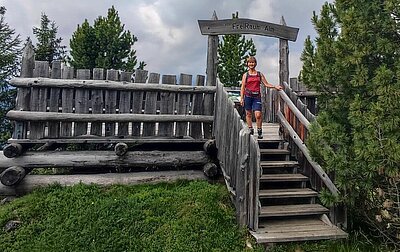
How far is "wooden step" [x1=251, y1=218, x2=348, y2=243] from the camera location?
4586mm

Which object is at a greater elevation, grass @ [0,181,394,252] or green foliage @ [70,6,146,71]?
green foliage @ [70,6,146,71]

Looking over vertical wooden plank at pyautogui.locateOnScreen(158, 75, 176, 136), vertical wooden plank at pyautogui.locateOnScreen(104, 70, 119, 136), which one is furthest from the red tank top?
vertical wooden plank at pyautogui.locateOnScreen(104, 70, 119, 136)

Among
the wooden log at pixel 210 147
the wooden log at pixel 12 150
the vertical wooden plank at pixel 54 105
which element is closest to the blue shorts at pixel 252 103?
the wooden log at pixel 210 147

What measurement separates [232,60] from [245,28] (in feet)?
45.2

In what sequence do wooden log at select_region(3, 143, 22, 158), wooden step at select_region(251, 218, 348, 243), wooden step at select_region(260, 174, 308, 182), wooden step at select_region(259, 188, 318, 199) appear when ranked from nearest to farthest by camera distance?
wooden step at select_region(251, 218, 348, 243) < wooden step at select_region(259, 188, 318, 199) < wooden step at select_region(260, 174, 308, 182) < wooden log at select_region(3, 143, 22, 158)

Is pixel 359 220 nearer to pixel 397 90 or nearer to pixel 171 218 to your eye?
pixel 397 90

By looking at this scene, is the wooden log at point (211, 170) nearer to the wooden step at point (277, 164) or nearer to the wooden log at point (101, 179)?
the wooden log at point (101, 179)

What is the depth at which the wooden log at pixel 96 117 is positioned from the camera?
19.8 ft

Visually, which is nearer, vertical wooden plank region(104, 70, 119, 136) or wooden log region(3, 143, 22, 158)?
wooden log region(3, 143, 22, 158)

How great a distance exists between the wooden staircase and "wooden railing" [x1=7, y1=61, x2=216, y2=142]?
1.59 meters

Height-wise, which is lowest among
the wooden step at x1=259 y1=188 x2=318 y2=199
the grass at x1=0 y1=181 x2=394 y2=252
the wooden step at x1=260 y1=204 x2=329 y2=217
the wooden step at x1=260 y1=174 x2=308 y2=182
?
the grass at x1=0 y1=181 x2=394 y2=252

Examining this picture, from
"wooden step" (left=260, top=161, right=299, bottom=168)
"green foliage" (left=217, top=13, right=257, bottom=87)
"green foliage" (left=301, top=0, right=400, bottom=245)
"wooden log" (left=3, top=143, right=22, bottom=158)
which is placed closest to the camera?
"green foliage" (left=301, top=0, right=400, bottom=245)

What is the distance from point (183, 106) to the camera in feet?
22.4

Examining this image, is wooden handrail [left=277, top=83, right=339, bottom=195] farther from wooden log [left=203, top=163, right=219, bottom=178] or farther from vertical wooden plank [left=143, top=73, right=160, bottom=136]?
vertical wooden plank [left=143, top=73, right=160, bottom=136]
